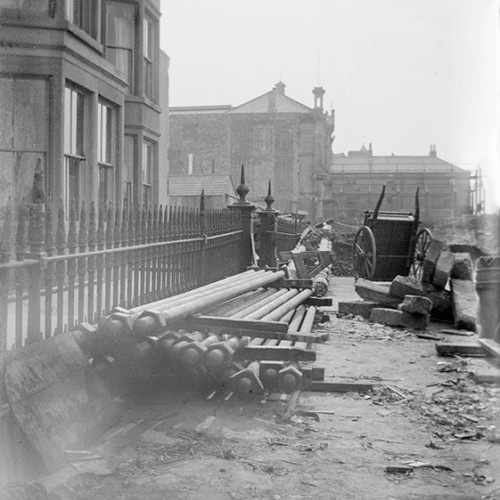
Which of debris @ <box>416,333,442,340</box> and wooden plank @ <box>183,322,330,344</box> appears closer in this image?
wooden plank @ <box>183,322,330,344</box>

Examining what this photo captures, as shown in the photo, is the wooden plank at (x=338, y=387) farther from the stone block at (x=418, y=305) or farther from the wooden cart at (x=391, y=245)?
the wooden cart at (x=391, y=245)

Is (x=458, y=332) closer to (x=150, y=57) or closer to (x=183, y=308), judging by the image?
(x=183, y=308)

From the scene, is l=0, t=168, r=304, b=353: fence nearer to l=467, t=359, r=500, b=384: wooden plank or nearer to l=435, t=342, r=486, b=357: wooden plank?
l=435, t=342, r=486, b=357: wooden plank

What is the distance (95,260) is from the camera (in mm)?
4797

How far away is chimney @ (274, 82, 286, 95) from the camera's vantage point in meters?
52.2

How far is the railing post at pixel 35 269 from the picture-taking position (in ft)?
12.3

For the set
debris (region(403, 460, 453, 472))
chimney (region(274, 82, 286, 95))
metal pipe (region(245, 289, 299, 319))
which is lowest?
debris (region(403, 460, 453, 472))

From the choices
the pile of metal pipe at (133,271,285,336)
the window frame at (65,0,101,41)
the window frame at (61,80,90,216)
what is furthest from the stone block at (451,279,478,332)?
the window frame at (65,0,101,41)

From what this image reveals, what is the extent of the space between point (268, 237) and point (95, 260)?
280 inches

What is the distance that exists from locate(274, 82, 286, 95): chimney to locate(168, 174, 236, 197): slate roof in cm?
1626

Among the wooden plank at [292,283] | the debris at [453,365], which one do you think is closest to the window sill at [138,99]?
the wooden plank at [292,283]

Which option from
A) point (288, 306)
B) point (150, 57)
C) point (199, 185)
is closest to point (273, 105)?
point (199, 185)

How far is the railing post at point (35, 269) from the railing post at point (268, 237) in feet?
26.0

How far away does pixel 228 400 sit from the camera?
4477 mm
